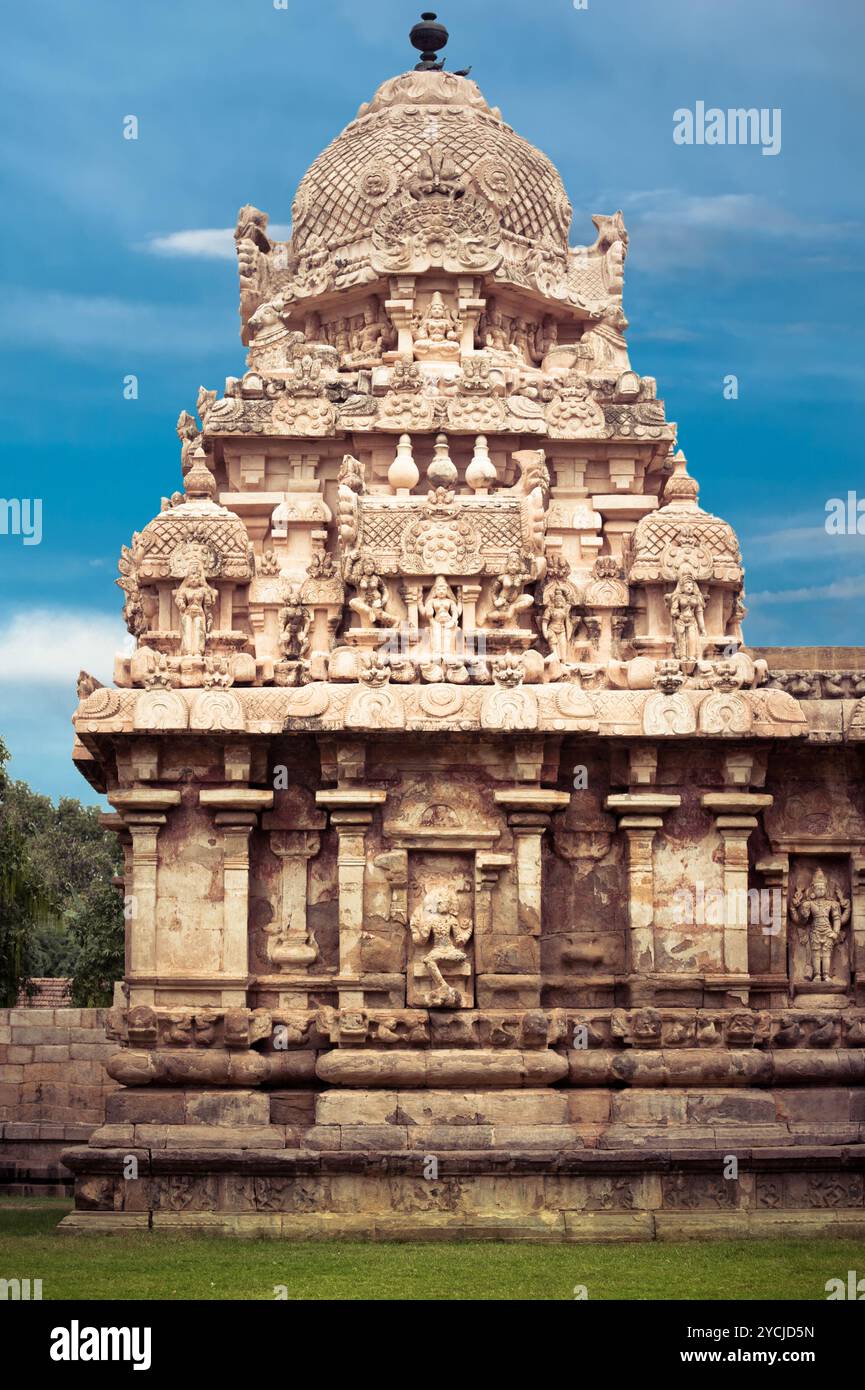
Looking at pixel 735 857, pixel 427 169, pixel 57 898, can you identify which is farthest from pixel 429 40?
pixel 57 898

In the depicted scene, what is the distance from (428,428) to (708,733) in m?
5.39

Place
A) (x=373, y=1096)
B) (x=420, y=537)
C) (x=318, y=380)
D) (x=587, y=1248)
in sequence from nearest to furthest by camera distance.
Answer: (x=587, y=1248) → (x=373, y=1096) → (x=420, y=537) → (x=318, y=380)

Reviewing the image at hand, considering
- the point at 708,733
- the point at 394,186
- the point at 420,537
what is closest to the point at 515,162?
the point at 394,186

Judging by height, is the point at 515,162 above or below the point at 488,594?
above

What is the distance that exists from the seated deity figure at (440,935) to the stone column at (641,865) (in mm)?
1878

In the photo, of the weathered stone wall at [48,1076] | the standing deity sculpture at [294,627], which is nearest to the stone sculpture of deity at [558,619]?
the standing deity sculpture at [294,627]

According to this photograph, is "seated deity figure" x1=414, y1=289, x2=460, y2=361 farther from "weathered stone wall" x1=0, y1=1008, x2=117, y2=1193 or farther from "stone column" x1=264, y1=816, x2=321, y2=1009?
"weathered stone wall" x1=0, y1=1008, x2=117, y2=1193

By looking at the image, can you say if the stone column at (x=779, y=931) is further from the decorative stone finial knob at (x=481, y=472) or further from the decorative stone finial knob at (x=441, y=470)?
the decorative stone finial knob at (x=441, y=470)

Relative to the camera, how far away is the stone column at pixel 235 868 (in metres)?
26.1

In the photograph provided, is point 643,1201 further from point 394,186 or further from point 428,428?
point 394,186

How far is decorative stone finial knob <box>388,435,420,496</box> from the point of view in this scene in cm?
2831

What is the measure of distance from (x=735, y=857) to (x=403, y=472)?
6.06 meters

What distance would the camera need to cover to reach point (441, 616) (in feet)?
88.9

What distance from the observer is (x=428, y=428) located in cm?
2877
